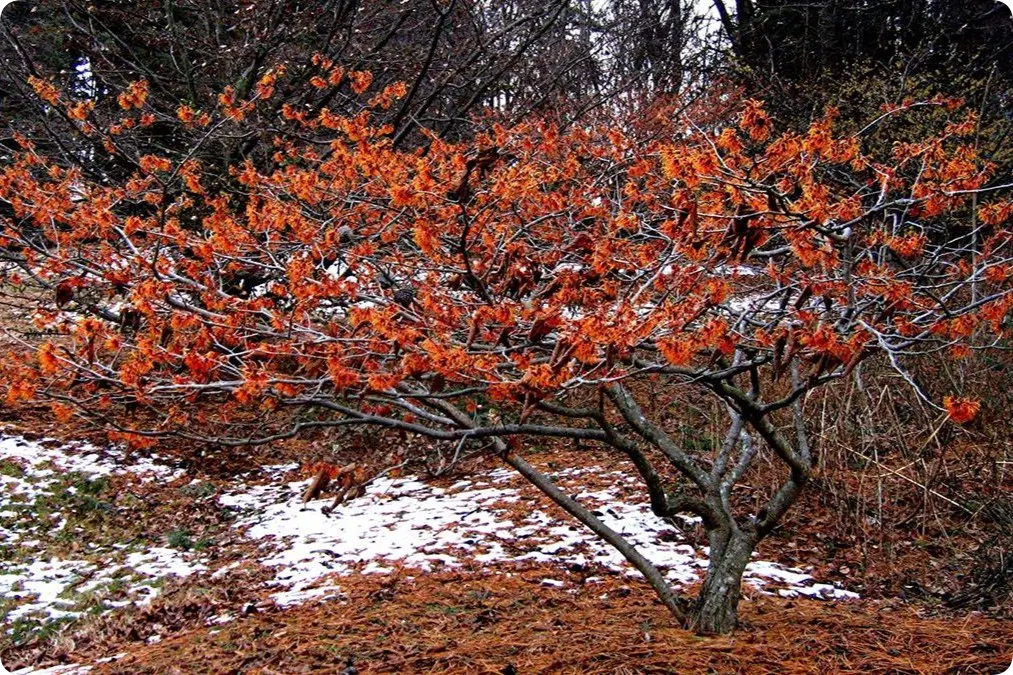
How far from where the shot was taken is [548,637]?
363 centimetres

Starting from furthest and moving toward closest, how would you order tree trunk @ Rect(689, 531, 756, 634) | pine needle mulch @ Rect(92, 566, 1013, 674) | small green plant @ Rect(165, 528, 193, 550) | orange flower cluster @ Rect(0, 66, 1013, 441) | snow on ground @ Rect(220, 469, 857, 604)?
small green plant @ Rect(165, 528, 193, 550), snow on ground @ Rect(220, 469, 857, 604), tree trunk @ Rect(689, 531, 756, 634), pine needle mulch @ Rect(92, 566, 1013, 674), orange flower cluster @ Rect(0, 66, 1013, 441)

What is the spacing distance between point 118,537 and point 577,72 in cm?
980

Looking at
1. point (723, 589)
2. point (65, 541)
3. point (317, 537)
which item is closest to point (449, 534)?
point (317, 537)

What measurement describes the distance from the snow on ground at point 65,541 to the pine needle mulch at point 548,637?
126cm

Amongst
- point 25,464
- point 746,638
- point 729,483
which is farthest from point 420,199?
point 25,464

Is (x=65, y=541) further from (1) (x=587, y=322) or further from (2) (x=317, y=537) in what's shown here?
(1) (x=587, y=322)

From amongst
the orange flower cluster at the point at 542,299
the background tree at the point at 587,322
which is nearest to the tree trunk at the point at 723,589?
the background tree at the point at 587,322

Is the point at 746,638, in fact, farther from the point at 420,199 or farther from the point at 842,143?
the point at 842,143

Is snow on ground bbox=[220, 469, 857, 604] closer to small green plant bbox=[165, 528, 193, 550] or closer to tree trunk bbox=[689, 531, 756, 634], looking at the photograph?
small green plant bbox=[165, 528, 193, 550]

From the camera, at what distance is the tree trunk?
344cm

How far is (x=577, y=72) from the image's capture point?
12.7 metres

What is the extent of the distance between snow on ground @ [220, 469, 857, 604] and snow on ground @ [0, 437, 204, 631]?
854 mm

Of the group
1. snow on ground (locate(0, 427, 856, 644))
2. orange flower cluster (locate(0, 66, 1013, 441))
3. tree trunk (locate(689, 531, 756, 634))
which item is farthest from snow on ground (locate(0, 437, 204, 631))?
tree trunk (locate(689, 531, 756, 634))

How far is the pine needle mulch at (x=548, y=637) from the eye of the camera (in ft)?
10.3
